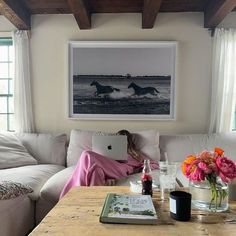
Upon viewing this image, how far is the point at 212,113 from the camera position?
3.63 meters

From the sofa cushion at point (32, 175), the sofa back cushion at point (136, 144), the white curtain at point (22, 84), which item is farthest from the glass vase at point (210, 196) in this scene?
the white curtain at point (22, 84)

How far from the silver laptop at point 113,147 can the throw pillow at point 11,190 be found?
880 mm

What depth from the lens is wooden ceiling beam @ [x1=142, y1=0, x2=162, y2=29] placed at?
308 cm

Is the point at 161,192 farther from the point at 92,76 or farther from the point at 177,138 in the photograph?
the point at 92,76

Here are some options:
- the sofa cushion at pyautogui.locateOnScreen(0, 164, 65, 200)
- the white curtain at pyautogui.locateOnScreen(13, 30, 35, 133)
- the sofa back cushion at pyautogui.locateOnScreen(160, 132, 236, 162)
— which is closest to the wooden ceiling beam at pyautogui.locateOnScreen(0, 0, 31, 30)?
the white curtain at pyautogui.locateOnScreen(13, 30, 35, 133)

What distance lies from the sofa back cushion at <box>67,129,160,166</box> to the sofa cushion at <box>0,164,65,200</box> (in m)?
0.25

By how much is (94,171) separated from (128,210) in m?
1.17

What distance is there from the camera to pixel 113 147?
2.95 m

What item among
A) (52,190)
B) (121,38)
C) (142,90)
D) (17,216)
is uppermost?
(121,38)

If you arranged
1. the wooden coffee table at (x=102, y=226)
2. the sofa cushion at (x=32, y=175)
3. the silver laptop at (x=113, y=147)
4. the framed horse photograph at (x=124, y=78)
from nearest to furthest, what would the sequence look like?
1. the wooden coffee table at (x=102, y=226)
2. the sofa cushion at (x=32, y=175)
3. the silver laptop at (x=113, y=147)
4. the framed horse photograph at (x=124, y=78)

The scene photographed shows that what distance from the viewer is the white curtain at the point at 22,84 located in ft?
12.2

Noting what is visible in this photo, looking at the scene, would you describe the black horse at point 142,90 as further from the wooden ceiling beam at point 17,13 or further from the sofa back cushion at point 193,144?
the wooden ceiling beam at point 17,13

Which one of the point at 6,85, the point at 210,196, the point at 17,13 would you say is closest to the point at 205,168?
the point at 210,196

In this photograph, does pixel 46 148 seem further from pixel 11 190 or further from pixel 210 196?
pixel 210 196
